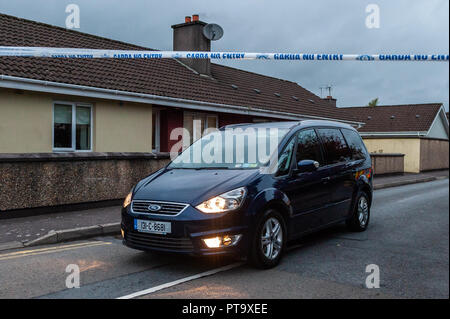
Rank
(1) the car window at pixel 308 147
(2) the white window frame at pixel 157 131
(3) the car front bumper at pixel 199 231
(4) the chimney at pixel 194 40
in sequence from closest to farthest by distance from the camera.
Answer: (3) the car front bumper at pixel 199 231
(1) the car window at pixel 308 147
(2) the white window frame at pixel 157 131
(4) the chimney at pixel 194 40

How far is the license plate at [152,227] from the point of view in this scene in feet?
Result: 16.8

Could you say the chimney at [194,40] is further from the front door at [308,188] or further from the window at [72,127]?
the front door at [308,188]

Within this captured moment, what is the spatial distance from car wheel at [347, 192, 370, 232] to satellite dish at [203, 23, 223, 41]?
14.0 m

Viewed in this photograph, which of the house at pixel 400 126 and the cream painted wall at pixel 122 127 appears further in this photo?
the house at pixel 400 126

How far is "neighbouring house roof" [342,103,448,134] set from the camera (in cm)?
3709

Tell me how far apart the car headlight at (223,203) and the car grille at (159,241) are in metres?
0.40

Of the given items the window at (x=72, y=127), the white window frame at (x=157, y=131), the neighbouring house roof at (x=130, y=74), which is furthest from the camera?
the white window frame at (x=157, y=131)

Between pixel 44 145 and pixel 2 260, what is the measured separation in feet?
21.9

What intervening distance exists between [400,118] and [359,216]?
35.0 metres

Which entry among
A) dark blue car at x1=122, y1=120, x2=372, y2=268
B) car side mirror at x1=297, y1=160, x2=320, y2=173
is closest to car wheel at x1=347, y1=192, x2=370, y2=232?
dark blue car at x1=122, y1=120, x2=372, y2=268

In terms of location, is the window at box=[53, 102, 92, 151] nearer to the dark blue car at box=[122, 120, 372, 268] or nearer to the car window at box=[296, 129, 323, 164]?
the dark blue car at box=[122, 120, 372, 268]

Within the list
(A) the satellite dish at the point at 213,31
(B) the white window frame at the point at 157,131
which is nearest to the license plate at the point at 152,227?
(B) the white window frame at the point at 157,131

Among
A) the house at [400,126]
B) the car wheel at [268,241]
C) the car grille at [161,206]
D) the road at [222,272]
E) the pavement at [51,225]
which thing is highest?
the house at [400,126]
